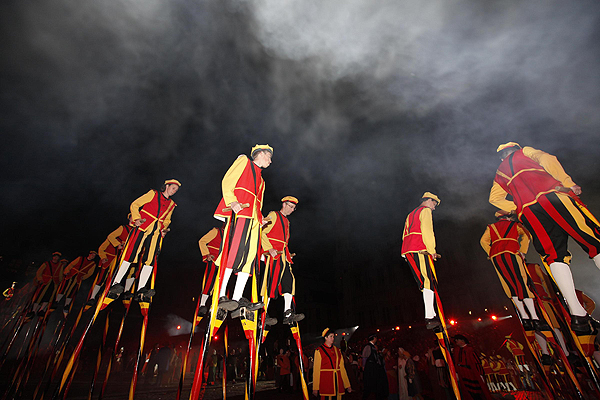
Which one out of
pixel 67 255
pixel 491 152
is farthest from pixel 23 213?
pixel 491 152

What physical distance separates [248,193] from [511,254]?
566 cm

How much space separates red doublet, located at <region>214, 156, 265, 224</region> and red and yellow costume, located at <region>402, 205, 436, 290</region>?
10.2 ft

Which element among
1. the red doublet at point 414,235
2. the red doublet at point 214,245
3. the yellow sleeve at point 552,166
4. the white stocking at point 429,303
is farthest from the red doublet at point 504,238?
the red doublet at point 214,245

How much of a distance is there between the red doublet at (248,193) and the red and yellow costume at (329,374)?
3.99 meters

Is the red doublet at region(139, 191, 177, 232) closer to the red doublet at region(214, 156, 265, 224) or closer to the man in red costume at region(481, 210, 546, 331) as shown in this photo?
the red doublet at region(214, 156, 265, 224)

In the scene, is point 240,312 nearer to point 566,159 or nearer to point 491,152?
point 491,152

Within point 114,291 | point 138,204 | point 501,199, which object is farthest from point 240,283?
point 501,199

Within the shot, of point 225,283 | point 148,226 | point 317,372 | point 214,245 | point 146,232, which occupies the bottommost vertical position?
point 317,372

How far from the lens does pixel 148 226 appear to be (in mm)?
5477

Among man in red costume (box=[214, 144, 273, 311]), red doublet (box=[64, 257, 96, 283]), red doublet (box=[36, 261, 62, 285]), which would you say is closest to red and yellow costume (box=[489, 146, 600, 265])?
man in red costume (box=[214, 144, 273, 311])

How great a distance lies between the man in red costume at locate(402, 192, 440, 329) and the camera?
4582mm

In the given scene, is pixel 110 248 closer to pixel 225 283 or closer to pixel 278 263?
pixel 278 263

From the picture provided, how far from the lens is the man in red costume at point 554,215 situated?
3.08 meters

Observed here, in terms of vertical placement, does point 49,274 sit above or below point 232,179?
above
